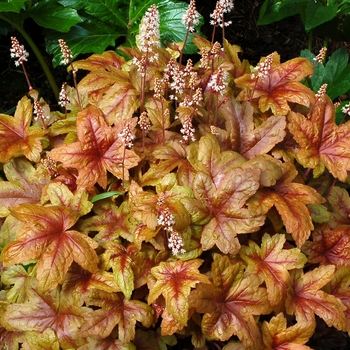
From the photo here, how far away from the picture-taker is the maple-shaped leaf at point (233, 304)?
1569 mm

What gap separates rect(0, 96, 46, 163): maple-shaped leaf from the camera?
5.98ft

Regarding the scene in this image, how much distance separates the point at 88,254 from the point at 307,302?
79cm

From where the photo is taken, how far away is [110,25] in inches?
112

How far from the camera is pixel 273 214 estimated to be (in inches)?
68.6

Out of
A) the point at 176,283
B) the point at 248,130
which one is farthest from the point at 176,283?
the point at 248,130

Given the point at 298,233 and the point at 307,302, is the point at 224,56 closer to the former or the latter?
the point at 298,233

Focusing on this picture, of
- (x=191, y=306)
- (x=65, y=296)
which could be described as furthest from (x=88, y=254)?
(x=191, y=306)

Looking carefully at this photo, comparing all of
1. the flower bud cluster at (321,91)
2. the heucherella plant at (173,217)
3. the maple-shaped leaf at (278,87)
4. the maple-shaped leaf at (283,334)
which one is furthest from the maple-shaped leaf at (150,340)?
the flower bud cluster at (321,91)

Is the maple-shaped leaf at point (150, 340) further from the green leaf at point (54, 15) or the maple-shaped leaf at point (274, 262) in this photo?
the green leaf at point (54, 15)

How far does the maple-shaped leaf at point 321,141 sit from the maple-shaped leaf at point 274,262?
0.34 m

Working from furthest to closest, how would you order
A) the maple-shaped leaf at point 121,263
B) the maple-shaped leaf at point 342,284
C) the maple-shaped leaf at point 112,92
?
the maple-shaped leaf at point 112,92, the maple-shaped leaf at point 342,284, the maple-shaped leaf at point 121,263

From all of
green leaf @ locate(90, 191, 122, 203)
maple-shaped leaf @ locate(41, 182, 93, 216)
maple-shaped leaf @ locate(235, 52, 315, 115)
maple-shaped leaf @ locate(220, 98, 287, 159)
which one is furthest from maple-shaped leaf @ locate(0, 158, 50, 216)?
maple-shaped leaf @ locate(235, 52, 315, 115)

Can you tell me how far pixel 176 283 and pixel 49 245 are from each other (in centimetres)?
44

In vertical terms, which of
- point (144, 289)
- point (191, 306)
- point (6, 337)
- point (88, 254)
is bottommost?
point (6, 337)
